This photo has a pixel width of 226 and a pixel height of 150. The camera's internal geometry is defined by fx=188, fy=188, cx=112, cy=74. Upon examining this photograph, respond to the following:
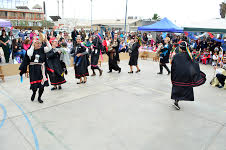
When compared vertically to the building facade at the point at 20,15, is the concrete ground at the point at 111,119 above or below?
below

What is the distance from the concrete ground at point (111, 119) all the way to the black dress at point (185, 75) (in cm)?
50

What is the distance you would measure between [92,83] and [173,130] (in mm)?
3839

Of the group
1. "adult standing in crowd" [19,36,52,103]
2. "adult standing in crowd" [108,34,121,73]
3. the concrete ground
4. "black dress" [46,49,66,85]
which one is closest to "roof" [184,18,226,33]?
the concrete ground

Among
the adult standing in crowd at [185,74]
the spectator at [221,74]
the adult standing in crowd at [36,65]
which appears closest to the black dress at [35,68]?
the adult standing in crowd at [36,65]

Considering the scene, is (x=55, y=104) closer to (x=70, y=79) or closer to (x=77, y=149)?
(x=77, y=149)

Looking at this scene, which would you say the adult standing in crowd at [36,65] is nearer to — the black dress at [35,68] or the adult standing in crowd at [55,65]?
the black dress at [35,68]

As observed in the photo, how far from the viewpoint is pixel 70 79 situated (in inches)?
296

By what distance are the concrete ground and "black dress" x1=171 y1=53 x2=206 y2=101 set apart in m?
0.50

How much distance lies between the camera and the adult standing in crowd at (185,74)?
178 inches

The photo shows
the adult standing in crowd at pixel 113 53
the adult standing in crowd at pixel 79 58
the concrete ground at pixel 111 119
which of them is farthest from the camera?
the adult standing in crowd at pixel 113 53

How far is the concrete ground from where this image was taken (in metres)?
3.31

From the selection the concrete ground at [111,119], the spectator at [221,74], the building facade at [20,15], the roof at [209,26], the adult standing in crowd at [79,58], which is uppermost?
the building facade at [20,15]

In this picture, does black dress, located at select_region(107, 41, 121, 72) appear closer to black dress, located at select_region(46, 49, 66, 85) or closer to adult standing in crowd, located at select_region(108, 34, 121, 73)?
adult standing in crowd, located at select_region(108, 34, 121, 73)

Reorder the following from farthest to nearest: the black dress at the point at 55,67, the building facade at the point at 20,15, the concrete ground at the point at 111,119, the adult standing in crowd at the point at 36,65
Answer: the building facade at the point at 20,15 → the black dress at the point at 55,67 → the adult standing in crowd at the point at 36,65 → the concrete ground at the point at 111,119
